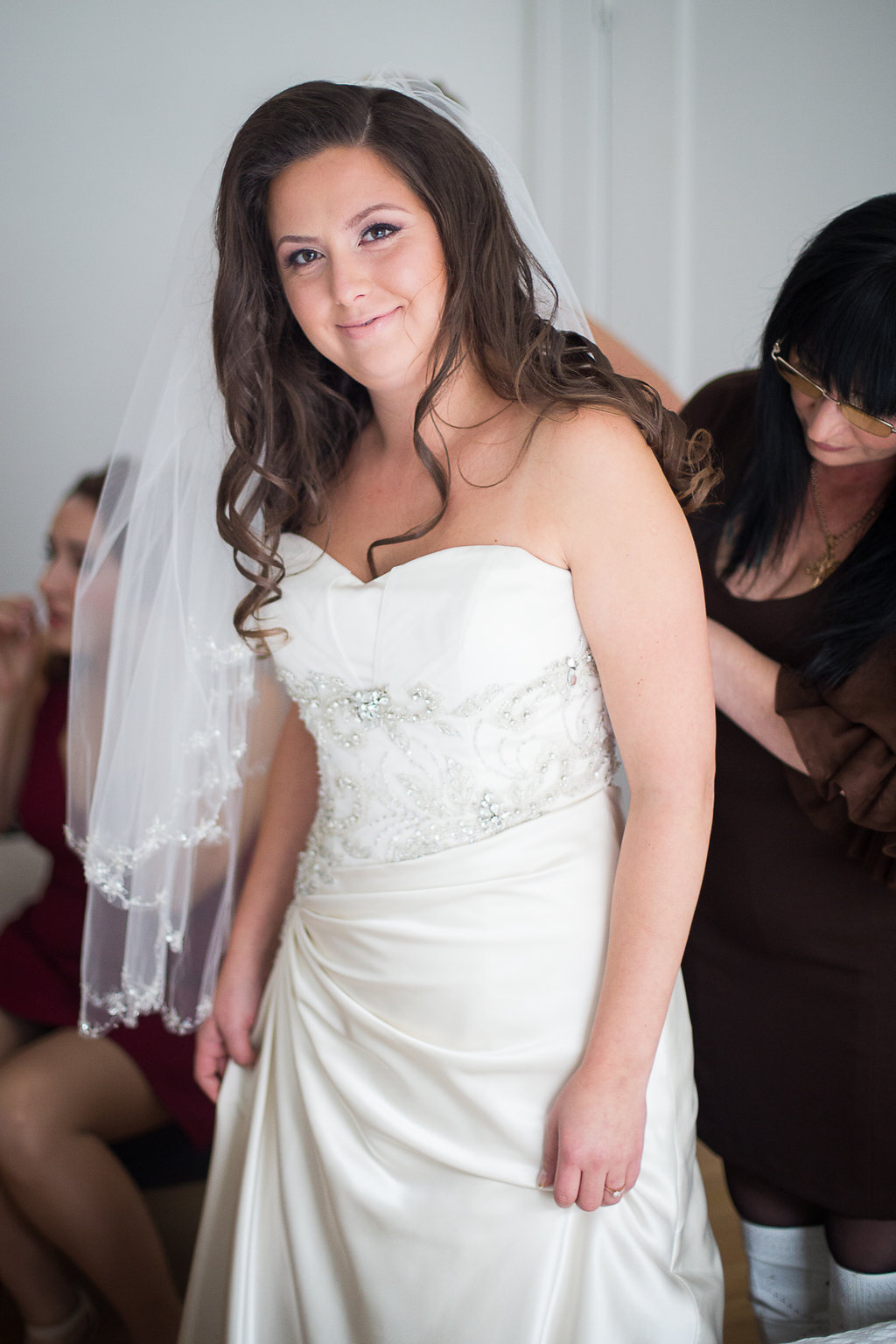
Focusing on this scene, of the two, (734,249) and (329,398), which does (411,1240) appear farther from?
(734,249)

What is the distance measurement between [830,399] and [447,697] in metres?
0.63

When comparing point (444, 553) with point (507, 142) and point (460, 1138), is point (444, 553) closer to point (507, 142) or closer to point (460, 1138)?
point (460, 1138)

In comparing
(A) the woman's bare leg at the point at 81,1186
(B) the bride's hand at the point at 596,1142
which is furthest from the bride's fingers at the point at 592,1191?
(A) the woman's bare leg at the point at 81,1186

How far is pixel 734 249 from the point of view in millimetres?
2939

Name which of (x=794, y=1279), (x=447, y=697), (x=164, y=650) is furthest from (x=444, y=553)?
(x=794, y=1279)

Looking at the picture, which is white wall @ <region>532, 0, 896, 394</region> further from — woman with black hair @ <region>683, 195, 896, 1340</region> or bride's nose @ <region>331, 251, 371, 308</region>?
bride's nose @ <region>331, 251, 371, 308</region>

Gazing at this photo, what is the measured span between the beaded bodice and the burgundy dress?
968mm

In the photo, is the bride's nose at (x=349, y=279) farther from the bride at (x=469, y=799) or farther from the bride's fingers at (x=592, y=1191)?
the bride's fingers at (x=592, y=1191)

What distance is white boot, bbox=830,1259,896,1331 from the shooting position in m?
1.38

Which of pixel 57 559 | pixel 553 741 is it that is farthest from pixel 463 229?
pixel 57 559

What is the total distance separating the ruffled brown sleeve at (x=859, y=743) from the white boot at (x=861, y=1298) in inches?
22.4

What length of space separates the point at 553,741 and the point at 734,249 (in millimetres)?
2315

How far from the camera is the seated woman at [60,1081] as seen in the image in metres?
1.84

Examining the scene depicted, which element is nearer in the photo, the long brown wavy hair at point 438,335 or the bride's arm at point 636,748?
the bride's arm at point 636,748
